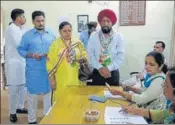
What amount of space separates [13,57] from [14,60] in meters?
0.04

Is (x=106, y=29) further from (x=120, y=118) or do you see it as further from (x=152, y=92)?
(x=120, y=118)

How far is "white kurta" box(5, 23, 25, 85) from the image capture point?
3.04m

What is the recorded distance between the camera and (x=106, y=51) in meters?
2.55

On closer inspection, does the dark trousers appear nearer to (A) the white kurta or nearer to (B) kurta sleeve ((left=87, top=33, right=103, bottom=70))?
(B) kurta sleeve ((left=87, top=33, right=103, bottom=70))

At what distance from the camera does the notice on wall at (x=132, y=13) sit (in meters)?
4.54

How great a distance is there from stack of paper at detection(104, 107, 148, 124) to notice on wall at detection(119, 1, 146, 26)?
3.32 meters

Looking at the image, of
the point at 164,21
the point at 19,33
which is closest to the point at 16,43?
the point at 19,33

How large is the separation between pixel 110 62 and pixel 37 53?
32.4 inches

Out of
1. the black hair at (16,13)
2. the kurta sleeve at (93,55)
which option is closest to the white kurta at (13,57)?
the black hair at (16,13)

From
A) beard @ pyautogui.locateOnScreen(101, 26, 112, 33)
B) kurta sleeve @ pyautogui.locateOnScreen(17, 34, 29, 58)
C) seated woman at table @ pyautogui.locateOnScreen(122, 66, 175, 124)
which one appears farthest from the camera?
kurta sleeve @ pyautogui.locateOnScreen(17, 34, 29, 58)

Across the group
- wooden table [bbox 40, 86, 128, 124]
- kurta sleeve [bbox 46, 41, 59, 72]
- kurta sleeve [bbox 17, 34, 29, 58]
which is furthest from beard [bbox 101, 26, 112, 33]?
kurta sleeve [bbox 17, 34, 29, 58]

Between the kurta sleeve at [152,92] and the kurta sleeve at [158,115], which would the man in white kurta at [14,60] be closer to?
Answer: the kurta sleeve at [152,92]

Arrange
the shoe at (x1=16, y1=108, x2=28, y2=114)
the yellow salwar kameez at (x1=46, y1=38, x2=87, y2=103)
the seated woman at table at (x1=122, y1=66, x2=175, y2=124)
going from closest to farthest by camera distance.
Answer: the seated woman at table at (x1=122, y1=66, x2=175, y2=124) < the yellow salwar kameez at (x1=46, y1=38, x2=87, y2=103) < the shoe at (x1=16, y1=108, x2=28, y2=114)

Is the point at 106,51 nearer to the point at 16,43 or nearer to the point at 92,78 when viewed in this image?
the point at 92,78
